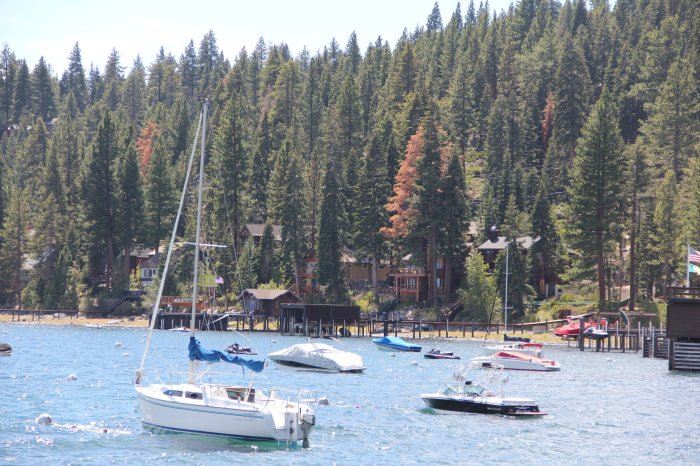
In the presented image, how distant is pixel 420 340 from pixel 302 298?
92.3 ft

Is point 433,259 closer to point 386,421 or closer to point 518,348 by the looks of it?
point 518,348

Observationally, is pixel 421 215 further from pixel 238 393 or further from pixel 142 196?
pixel 238 393

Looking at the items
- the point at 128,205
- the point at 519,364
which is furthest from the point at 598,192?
the point at 128,205

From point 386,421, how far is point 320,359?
26937mm

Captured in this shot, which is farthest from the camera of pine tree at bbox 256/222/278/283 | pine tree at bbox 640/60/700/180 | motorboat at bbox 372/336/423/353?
pine tree at bbox 256/222/278/283

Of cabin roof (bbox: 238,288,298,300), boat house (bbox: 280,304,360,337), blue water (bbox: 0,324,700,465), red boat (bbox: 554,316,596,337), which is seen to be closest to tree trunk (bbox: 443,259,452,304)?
boat house (bbox: 280,304,360,337)

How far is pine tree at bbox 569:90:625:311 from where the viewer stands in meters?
113

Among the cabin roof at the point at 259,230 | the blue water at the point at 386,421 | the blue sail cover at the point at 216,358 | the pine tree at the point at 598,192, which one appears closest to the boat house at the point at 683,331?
the blue water at the point at 386,421

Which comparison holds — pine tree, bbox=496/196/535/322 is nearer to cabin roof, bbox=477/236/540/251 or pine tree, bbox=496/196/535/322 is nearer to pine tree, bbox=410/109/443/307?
cabin roof, bbox=477/236/540/251

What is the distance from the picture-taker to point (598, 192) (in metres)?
114

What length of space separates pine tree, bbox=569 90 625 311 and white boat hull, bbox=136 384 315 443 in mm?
76100

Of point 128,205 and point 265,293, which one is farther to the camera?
point 128,205

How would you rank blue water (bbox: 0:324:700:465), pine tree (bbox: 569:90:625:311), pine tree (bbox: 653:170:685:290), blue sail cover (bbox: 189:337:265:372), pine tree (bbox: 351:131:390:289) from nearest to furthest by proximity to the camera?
blue water (bbox: 0:324:700:465)
blue sail cover (bbox: 189:337:265:372)
pine tree (bbox: 653:170:685:290)
pine tree (bbox: 569:90:625:311)
pine tree (bbox: 351:131:390:289)

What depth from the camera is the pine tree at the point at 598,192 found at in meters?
113
